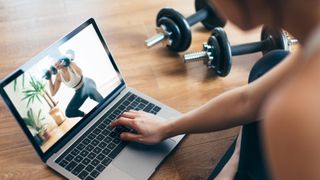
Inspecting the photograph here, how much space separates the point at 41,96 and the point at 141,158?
0.26m

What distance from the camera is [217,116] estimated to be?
2.73 feet

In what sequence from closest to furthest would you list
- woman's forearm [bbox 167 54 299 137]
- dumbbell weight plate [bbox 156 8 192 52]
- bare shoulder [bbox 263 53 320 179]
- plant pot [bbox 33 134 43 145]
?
bare shoulder [bbox 263 53 320 179]
woman's forearm [bbox 167 54 299 137]
plant pot [bbox 33 134 43 145]
dumbbell weight plate [bbox 156 8 192 52]

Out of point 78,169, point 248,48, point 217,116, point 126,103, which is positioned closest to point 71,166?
point 78,169

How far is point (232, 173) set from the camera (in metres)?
0.88

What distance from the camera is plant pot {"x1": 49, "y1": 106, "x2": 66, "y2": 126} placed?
88 centimetres

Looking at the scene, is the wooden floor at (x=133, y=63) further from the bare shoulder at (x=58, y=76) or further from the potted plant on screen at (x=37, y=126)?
the bare shoulder at (x=58, y=76)

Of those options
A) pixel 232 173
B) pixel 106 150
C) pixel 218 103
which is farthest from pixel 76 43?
pixel 232 173

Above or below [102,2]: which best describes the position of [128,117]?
below

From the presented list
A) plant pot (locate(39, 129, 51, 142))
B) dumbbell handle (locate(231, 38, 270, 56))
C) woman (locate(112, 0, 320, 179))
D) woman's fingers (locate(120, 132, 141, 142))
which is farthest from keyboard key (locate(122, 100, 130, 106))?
woman (locate(112, 0, 320, 179))

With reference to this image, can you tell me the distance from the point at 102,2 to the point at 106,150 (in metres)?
0.64

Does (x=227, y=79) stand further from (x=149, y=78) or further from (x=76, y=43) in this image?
(x=76, y=43)

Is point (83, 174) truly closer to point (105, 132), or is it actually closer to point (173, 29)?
point (105, 132)

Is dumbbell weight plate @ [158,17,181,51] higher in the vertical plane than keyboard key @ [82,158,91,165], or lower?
higher

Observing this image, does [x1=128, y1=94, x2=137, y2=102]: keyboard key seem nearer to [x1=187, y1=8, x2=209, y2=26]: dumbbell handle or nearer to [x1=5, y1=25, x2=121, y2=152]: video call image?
[x1=5, y1=25, x2=121, y2=152]: video call image
